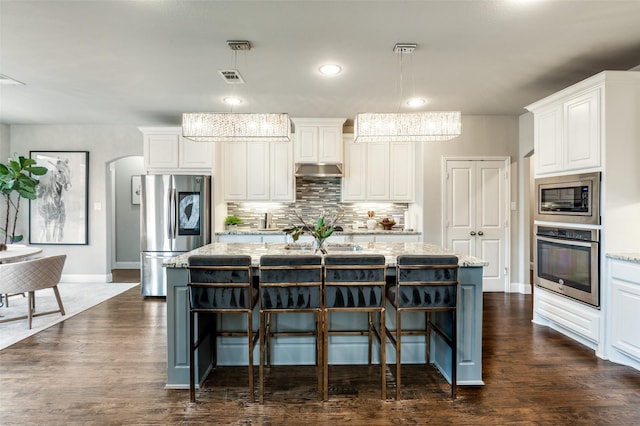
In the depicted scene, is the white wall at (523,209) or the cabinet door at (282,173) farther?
the cabinet door at (282,173)

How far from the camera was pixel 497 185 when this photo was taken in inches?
201

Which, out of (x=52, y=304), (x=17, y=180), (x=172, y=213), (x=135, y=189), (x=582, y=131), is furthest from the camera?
(x=135, y=189)

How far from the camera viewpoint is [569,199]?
10.8 feet

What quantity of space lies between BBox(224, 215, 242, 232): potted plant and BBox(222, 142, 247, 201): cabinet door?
1.03ft

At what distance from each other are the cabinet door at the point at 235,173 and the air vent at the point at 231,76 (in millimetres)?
1738

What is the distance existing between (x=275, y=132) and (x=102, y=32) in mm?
1512

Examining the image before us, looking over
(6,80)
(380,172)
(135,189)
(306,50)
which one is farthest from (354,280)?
(135,189)

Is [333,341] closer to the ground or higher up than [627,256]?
closer to the ground

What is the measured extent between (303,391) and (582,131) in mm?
3270

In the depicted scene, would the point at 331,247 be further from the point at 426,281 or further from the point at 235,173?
the point at 235,173

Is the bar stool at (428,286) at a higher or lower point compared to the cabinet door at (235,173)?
lower

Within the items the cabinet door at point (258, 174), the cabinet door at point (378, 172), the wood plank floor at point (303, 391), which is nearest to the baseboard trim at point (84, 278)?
the wood plank floor at point (303, 391)

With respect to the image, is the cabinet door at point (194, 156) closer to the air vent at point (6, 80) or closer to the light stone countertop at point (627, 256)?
the air vent at point (6, 80)

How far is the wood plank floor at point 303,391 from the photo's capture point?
2105 mm
